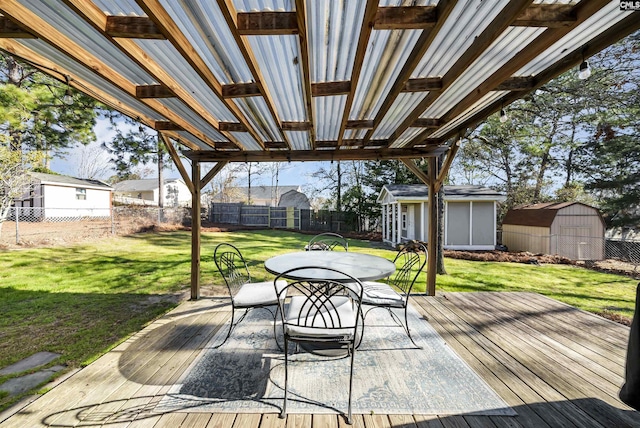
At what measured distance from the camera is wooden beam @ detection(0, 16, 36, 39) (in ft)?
5.04

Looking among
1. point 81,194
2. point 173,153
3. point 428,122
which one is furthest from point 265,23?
point 81,194

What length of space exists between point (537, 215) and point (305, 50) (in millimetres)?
10285

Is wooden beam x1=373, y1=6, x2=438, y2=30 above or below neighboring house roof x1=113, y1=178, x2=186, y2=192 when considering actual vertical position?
below

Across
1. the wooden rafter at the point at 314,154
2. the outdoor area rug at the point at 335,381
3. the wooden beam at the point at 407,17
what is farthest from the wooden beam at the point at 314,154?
the wooden beam at the point at 407,17

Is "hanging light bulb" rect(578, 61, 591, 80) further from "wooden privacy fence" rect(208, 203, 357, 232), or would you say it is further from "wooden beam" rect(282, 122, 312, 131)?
"wooden privacy fence" rect(208, 203, 357, 232)

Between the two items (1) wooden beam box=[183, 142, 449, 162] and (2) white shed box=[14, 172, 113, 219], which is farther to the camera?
(2) white shed box=[14, 172, 113, 219]

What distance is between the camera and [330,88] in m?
2.27

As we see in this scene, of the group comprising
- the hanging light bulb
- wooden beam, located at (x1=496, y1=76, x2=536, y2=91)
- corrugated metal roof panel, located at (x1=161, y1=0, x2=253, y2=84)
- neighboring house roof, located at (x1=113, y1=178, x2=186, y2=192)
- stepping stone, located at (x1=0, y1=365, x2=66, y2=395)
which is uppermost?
neighboring house roof, located at (x1=113, y1=178, x2=186, y2=192)

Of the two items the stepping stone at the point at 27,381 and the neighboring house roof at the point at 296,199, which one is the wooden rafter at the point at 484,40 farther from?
the neighboring house roof at the point at 296,199

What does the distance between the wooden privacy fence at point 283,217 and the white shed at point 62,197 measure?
5.64 metres

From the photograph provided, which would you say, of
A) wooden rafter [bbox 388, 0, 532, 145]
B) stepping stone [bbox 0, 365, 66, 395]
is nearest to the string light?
wooden rafter [bbox 388, 0, 532, 145]

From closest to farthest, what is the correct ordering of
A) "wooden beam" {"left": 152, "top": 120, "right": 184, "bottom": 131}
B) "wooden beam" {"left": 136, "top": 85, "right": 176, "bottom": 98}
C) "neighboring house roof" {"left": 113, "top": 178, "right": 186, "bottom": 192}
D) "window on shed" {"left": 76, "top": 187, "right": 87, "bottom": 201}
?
"wooden beam" {"left": 136, "top": 85, "right": 176, "bottom": 98}
"wooden beam" {"left": 152, "top": 120, "right": 184, "bottom": 131}
"window on shed" {"left": 76, "top": 187, "right": 87, "bottom": 201}
"neighboring house roof" {"left": 113, "top": 178, "right": 186, "bottom": 192}

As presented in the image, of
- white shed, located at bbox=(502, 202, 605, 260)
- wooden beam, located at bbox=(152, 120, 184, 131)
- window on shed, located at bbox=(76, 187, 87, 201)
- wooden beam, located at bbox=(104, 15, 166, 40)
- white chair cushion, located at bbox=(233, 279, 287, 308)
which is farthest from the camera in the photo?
window on shed, located at bbox=(76, 187, 87, 201)

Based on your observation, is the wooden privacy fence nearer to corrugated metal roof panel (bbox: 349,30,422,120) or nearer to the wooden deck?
the wooden deck
